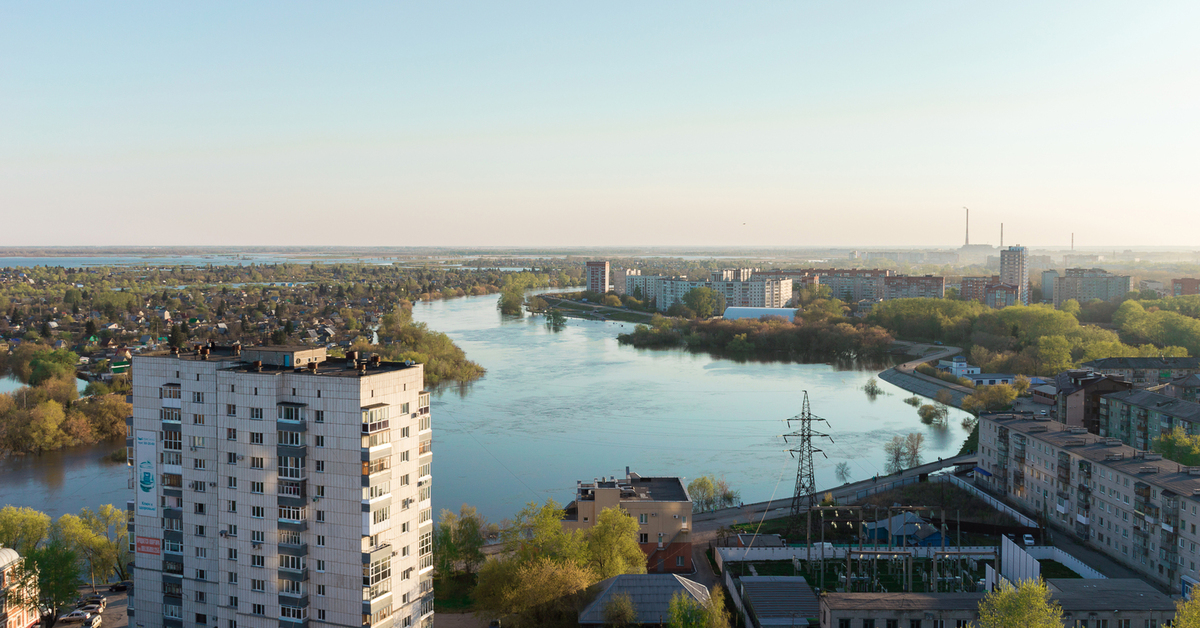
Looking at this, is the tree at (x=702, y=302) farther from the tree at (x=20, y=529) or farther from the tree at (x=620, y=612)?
the tree at (x=620, y=612)

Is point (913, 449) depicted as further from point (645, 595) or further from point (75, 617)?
point (75, 617)

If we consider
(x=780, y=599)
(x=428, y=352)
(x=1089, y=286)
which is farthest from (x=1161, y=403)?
(x=1089, y=286)

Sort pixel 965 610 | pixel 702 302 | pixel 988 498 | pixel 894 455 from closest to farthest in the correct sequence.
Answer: pixel 965 610 → pixel 988 498 → pixel 894 455 → pixel 702 302

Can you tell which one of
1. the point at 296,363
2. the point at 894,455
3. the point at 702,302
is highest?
the point at 296,363

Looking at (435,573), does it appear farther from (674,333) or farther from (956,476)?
(674,333)

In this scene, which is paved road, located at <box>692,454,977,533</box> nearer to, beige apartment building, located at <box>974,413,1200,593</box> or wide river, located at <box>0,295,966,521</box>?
wide river, located at <box>0,295,966,521</box>

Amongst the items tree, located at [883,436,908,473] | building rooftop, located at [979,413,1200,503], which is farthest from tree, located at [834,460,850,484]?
building rooftop, located at [979,413,1200,503]

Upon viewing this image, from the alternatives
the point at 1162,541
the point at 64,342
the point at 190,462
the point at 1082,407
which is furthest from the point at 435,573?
the point at 64,342

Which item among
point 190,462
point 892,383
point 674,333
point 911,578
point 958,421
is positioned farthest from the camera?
point 674,333
